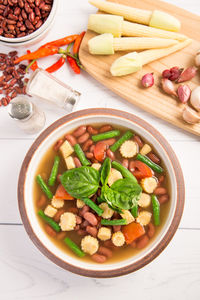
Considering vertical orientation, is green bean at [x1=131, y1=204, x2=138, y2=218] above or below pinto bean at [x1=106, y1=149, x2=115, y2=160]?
below

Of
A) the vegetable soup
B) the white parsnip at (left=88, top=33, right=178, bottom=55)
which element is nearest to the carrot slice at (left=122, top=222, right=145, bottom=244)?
the vegetable soup

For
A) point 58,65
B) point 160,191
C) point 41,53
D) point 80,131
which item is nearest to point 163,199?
point 160,191

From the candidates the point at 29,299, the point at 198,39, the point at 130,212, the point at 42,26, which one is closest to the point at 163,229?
the point at 130,212

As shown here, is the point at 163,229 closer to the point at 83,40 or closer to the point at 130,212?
the point at 130,212

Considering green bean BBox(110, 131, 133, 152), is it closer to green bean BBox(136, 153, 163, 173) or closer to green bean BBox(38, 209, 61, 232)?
green bean BBox(136, 153, 163, 173)

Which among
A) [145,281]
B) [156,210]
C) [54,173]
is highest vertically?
[54,173]

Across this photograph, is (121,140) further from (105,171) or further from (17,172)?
(17,172)
